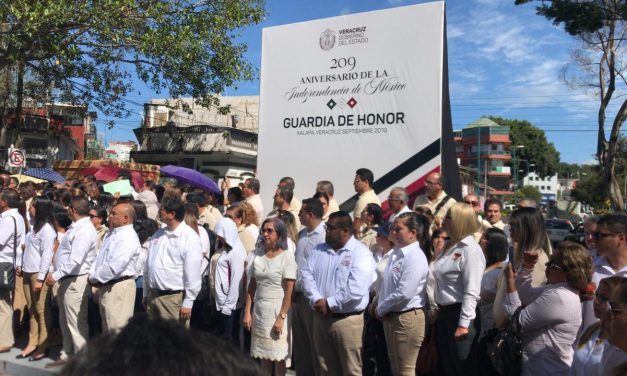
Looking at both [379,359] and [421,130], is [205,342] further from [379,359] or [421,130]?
[421,130]

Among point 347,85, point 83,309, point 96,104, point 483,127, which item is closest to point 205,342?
point 83,309

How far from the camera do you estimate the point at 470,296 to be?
4.46 meters

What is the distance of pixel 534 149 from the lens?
75.9 meters

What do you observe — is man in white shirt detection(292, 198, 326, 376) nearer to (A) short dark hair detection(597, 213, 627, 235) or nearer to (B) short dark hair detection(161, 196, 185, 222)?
(B) short dark hair detection(161, 196, 185, 222)

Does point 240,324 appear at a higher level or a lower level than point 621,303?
lower

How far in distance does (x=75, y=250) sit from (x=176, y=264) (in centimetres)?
126

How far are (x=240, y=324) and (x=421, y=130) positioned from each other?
10.2 feet

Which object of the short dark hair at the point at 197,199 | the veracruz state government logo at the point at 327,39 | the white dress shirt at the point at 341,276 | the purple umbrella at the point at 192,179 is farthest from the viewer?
the purple umbrella at the point at 192,179

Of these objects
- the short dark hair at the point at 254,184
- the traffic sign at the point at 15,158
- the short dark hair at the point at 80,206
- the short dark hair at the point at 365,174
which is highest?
the traffic sign at the point at 15,158

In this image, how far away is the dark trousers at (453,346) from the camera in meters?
4.52

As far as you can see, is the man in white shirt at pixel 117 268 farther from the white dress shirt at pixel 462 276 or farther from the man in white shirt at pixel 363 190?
the white dress shirt at pixel 462 276

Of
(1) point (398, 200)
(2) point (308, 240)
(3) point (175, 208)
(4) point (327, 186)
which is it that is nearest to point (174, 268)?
(3) point (175, 208)

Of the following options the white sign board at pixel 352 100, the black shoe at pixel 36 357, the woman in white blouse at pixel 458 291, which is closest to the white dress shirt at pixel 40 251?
the black shoe at pixel 36 357

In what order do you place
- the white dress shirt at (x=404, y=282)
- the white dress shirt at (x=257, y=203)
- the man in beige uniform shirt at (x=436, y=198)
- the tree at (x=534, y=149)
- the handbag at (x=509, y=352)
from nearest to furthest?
the handbag at (x=509, y=352) → the white dress shirt at (x=404, y=282) → the man in beige uniform shirt at (x=436, y=198) → the white dress shirt at (x=257, y=203) → the tree at (x=534, y=149)
